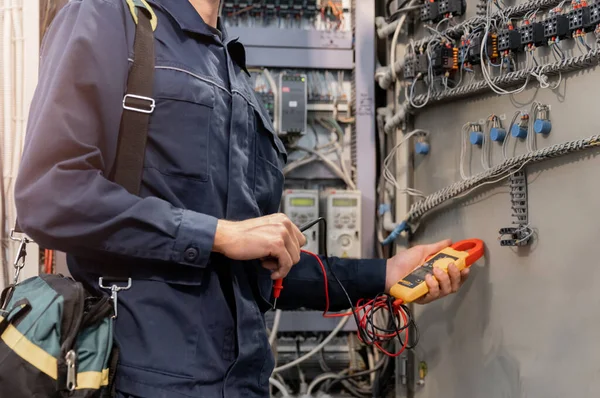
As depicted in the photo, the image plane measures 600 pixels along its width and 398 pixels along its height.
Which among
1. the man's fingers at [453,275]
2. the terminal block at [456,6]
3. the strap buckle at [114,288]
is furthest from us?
the terminal block at [456,6]

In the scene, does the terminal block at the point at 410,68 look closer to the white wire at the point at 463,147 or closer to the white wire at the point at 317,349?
the white wire at the point at 463,147

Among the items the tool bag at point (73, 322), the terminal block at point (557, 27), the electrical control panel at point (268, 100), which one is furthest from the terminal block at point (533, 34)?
the electrical control panel at point (268, 100)

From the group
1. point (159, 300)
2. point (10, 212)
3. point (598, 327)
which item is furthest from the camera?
point (10, 212)

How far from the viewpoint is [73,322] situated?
0.87 m

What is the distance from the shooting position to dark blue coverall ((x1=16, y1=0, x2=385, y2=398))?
871mm

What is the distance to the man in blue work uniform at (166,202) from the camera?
2.86 feet

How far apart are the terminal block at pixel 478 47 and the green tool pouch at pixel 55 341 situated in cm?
113

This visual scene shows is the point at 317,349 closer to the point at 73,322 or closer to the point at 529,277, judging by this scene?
the point at 529,277

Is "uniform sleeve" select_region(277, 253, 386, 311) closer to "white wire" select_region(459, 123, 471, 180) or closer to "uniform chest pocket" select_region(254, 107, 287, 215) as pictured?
"uniform chest pocket" select_region(254, 107, 287, 215)

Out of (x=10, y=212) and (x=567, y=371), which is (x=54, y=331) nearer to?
(x=10, y=212)

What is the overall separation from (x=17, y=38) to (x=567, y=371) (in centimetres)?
166

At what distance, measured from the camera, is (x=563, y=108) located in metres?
1.31

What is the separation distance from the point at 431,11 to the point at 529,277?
2.81 ft

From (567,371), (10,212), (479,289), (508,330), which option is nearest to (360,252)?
(479,289)
